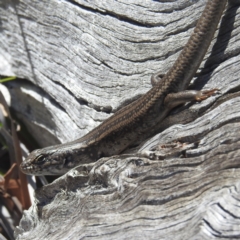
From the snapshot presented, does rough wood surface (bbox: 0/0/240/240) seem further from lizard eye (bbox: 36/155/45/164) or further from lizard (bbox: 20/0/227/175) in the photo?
lizard eye (bbox: 36/155/45/164)

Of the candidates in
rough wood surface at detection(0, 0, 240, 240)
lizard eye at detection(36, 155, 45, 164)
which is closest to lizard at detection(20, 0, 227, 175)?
lizard eye at detection(36, 155, 45, 164)

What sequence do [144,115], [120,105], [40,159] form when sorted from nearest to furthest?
[144,115] → [120,105] → [40,159]

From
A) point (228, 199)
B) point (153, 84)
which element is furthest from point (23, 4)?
point (228, 199)

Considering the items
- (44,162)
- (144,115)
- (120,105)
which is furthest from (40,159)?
(144,115)

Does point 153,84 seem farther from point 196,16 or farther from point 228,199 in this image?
point 228,199

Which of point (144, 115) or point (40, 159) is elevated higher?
point (144, 115)

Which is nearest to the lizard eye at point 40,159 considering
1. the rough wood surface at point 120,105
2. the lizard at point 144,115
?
the lizard at point 144,115

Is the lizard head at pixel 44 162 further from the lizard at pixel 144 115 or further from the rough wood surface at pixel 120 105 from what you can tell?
the rough wood surface at pixel 120 105

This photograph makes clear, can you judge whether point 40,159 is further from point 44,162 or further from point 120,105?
point 120,105

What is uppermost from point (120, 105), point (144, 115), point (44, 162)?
point (120, 105)
